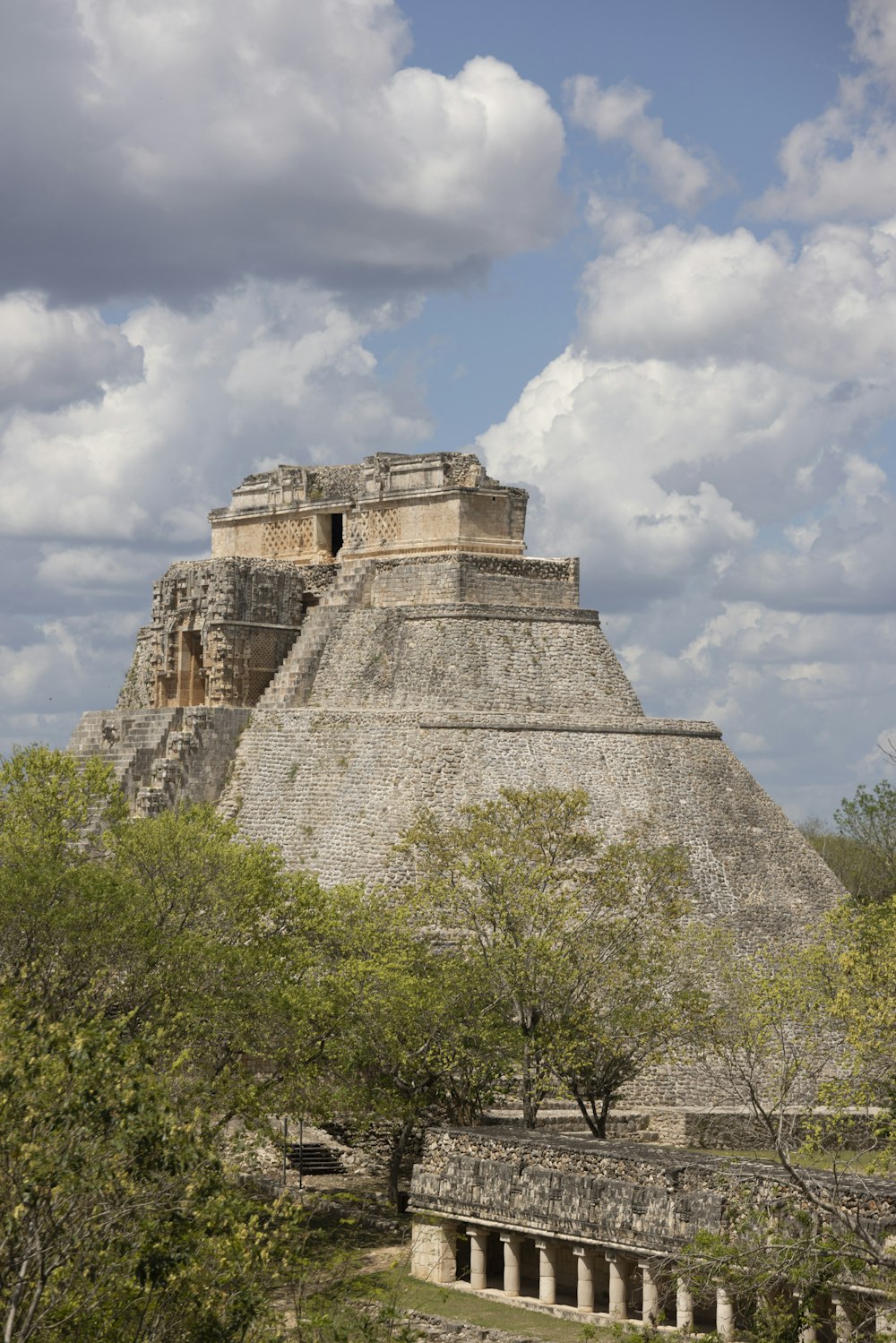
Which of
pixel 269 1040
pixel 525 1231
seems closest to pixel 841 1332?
pixel 525 1231

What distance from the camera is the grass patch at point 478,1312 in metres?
18.9

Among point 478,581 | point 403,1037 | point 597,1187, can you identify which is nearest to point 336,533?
point 478,581

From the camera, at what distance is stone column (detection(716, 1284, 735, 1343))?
17516mm

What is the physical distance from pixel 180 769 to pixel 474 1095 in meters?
11.9

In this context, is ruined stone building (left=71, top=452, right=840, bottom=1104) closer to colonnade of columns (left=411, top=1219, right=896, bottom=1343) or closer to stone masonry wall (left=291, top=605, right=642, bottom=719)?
stone masonry wall (left=291, top=605, right=642, bottom=719)

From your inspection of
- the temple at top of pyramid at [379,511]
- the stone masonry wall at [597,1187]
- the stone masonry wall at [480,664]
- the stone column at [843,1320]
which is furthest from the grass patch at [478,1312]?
the temple at top of pyramid at [379,511]

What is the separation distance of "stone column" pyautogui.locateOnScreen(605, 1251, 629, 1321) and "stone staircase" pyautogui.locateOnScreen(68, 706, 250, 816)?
1689 cm

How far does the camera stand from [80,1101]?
43.1 ft

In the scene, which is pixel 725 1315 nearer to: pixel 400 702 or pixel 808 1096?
pixel 808 1096

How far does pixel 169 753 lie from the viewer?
35656 millimetres

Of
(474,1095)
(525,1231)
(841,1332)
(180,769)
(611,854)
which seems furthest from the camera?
(180,769)

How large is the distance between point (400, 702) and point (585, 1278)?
16.1m

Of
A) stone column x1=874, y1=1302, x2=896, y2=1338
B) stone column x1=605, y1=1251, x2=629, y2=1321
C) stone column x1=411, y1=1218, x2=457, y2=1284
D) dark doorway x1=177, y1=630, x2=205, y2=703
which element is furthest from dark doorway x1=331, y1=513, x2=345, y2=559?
stone column x1=874, y1=1302, x2=896, y2=1338

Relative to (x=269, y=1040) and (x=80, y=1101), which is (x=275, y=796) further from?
(x=80, y=1101)
